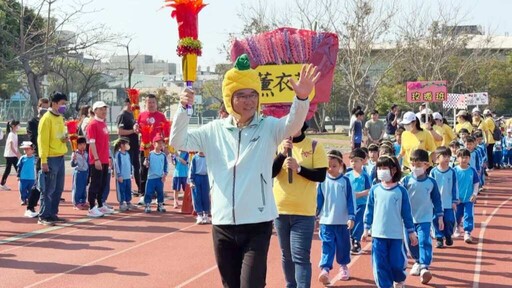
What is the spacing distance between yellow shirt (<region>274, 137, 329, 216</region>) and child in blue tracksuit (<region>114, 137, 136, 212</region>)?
7.15m

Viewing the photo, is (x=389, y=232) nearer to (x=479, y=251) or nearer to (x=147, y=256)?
(x=479, y=251)

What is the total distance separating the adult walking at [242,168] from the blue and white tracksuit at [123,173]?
8.64 metres

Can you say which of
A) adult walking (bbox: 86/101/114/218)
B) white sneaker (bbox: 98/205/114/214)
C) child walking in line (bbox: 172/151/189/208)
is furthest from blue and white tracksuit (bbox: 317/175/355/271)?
child walking in line (bbox: 172/151/189/208)

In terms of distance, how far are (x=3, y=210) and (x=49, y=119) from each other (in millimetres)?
3217

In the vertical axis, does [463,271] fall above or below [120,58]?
below

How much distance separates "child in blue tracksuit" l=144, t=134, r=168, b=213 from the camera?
503 inches

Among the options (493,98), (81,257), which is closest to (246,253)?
(81,257)

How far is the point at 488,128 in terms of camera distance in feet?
68.8

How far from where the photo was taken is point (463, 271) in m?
8.25

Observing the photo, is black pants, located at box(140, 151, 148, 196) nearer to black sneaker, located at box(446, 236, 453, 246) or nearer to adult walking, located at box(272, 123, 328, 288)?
black sneaker, located at box(446, 236, 453, 246)

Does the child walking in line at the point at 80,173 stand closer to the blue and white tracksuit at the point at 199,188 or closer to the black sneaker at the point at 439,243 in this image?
the blue and white tracksuit at the point at 199,188

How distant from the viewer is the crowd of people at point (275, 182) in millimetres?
4496

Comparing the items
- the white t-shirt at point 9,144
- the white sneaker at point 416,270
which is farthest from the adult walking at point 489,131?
the white sneaker at point 416,270

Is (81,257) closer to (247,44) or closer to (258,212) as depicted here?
(247,44)
